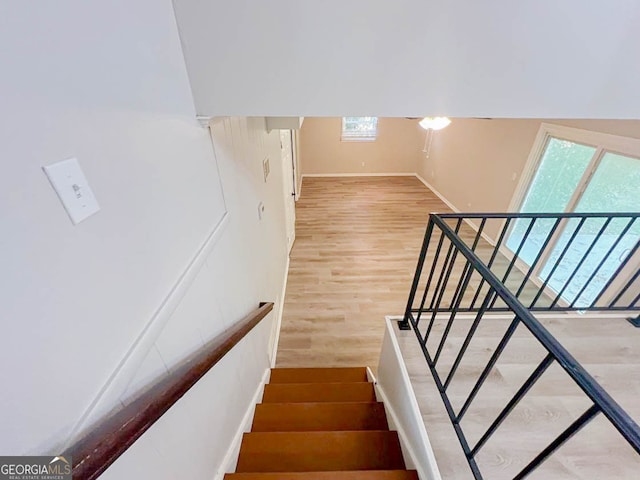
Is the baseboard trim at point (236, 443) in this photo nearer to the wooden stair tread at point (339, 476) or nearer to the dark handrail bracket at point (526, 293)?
the wooden stair tread at point (339, 476)

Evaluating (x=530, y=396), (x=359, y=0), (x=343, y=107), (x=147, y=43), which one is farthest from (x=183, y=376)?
(x=530, y=396)

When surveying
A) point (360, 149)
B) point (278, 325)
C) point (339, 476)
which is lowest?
point (339, 476)

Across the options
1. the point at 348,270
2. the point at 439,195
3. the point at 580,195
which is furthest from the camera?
the point at 439,195

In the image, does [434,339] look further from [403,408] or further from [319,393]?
[319,393]

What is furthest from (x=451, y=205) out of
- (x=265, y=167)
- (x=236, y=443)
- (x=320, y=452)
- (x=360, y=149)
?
(x=236, y=443)

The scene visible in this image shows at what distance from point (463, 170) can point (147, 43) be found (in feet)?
19.9

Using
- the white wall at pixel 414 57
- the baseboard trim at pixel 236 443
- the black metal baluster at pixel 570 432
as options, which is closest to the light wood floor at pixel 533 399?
the black metal baluster at pixel 570 432

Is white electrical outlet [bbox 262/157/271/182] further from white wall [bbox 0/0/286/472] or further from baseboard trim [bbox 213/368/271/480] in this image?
baseboard trim [bbox 213/368/271/480]

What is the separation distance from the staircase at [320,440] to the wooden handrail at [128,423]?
837 millimetres

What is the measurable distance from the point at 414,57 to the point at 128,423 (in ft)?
4.78

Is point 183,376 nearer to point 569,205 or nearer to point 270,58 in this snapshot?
point 270,58

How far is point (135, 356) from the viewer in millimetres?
717

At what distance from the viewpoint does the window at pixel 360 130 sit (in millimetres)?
7934

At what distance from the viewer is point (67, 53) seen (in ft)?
1.79
